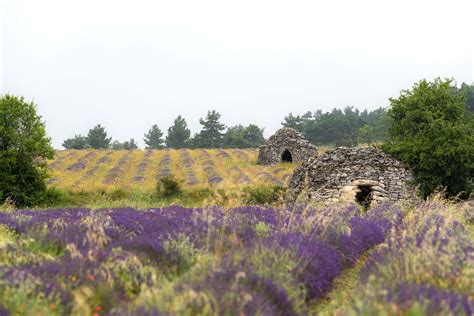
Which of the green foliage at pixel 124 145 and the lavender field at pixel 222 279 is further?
the green foliage at pixel 124 145

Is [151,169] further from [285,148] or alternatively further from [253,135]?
[253,135]

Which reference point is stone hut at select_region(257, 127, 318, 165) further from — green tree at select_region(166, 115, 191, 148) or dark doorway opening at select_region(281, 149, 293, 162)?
green tree at select_region(166, 115, 191, 148)

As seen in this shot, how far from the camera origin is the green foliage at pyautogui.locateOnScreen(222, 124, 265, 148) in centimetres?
7762

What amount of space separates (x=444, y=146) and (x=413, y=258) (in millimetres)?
17243

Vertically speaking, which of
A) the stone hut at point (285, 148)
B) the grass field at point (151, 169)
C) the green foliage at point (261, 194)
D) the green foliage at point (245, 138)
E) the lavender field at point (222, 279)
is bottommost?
the green foliage at point (261, 194)

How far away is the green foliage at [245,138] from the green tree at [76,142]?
2616 centimetres

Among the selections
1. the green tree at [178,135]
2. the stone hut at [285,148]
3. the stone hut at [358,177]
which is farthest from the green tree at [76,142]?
the stone hut at [358,177]

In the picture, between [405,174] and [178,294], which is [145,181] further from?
[178,294]

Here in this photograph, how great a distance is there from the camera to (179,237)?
6.36 m

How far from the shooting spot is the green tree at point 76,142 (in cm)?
8323

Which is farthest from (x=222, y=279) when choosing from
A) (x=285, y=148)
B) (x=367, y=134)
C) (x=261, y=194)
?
(x=367, y=134)

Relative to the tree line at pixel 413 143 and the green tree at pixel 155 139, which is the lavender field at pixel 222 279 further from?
the green tree at pixel 155 139

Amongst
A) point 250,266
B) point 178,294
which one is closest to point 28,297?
point 178,294

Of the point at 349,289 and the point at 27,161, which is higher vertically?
the point at 27,161
